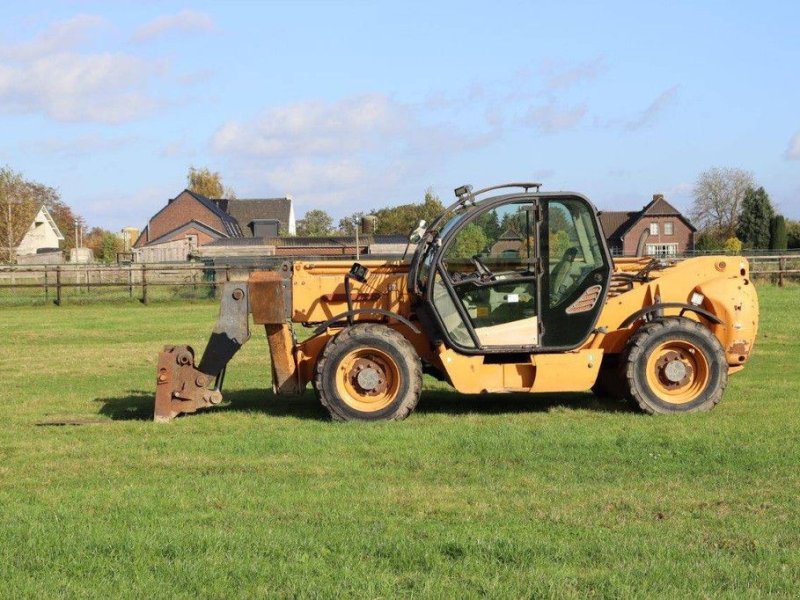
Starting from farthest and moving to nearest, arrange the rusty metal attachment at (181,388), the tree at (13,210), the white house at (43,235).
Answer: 1. the white house at (43,235)
2. the tree at (13,210)
3. the rusty metal attachment at (181,388)

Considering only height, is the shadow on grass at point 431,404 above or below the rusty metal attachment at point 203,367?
below

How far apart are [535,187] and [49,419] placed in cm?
553

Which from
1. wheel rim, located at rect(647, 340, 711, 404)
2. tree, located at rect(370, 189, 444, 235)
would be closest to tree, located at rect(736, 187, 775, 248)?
tree, located at rect(370, 189, 444, 235)

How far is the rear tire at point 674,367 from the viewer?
34.2ft

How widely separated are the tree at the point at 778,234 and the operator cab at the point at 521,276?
6675 centimetres

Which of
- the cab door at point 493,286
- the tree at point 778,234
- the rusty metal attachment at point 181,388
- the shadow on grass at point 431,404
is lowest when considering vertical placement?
the shadow on grass at point 431,404

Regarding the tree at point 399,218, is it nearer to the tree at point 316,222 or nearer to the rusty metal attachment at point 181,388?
the tree at point 316,222

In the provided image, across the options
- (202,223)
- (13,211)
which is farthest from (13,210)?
(202,223)

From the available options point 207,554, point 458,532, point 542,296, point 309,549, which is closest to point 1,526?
point 207,554

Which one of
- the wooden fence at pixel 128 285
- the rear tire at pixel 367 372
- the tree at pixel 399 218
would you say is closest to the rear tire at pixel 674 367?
the rear tire at pixel 367 372

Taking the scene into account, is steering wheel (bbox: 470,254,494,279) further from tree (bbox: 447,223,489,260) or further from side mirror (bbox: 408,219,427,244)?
side mirror (bbox: 408,219,427,244)

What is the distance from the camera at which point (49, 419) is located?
433 inches

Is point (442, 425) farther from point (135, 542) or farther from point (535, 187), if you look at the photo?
point (135, 542)

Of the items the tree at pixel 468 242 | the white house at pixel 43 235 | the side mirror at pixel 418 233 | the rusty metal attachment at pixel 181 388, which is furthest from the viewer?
the white house at pixel 43 235
